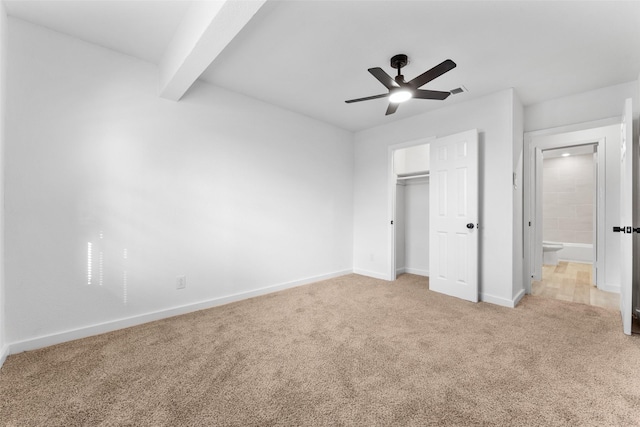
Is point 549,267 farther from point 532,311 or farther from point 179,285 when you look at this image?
point 179,285

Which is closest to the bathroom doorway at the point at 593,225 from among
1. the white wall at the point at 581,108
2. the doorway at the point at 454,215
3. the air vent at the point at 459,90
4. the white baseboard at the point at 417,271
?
the white wall at the point at 581,108

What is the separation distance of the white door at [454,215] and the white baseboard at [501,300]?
135 mm

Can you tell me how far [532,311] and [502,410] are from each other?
1.97m

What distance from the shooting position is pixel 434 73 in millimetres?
2135

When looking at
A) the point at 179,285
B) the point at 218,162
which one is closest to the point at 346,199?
the point at 218,162

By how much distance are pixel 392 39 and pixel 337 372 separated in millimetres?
2548

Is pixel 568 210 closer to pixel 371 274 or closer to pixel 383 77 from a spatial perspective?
pixel 371 274

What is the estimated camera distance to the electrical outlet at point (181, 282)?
2767 mm

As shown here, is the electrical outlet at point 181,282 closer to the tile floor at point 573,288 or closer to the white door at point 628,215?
the white door at point 628,215

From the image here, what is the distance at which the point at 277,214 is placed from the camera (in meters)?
3.62

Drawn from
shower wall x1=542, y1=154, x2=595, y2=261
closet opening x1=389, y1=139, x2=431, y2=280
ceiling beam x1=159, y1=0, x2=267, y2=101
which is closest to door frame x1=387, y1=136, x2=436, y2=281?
closet opening x1=389, y1=139, x2=431, y2=280

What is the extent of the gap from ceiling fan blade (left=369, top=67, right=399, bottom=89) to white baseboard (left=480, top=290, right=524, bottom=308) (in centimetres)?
264

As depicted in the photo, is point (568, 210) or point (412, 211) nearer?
point (412, 211)

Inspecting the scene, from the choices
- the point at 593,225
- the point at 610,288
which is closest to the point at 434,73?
the point at 610,288
